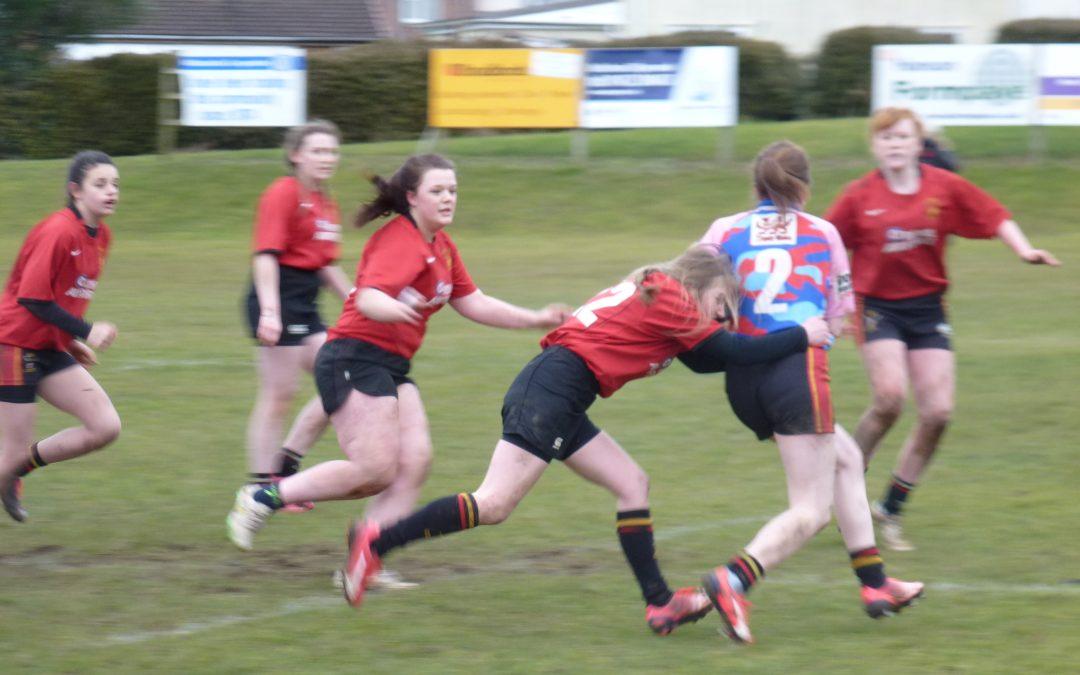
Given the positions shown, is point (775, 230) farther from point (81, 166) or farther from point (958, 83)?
point (958, 83)

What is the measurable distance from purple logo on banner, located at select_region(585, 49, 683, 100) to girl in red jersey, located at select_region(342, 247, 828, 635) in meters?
15.5

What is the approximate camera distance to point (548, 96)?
2070 cm

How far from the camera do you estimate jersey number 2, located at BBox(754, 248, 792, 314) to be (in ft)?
16.8

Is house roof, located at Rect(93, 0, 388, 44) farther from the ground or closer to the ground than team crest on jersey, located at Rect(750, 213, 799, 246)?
farther from the ground

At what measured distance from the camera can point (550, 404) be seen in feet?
16.5

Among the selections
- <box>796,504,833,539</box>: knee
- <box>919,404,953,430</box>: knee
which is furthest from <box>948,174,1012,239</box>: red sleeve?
<box>796,504,833,539</box>: knee

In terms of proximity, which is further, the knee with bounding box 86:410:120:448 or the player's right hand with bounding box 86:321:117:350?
the knee with bounding box 86:410:120:448

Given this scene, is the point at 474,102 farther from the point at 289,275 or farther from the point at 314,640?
the point at 314,640

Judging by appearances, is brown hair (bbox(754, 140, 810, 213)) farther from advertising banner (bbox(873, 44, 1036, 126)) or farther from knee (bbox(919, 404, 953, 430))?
advertising banner (bbox(873, 44, 1036, 126))

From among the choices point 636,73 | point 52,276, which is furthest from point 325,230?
point 636,73

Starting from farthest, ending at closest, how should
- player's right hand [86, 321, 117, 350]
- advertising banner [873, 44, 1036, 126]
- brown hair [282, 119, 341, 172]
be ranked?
advertising banner [873, 44, 1036, 126]
brown hair [282, 119, 341, 172]
player's right hand [86, 321, 117, 350]

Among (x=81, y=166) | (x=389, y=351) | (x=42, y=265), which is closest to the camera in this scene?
(x=389, y=351)

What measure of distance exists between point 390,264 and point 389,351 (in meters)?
0.41

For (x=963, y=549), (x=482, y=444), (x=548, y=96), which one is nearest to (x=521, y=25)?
(x=548, y=96)
